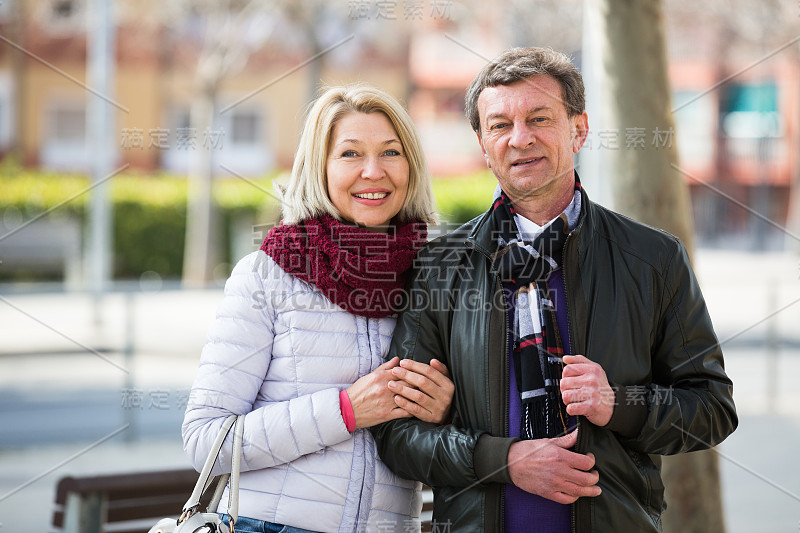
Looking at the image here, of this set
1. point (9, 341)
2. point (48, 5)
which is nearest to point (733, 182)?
point (48, 5)

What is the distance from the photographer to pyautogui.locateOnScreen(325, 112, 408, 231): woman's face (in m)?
2.58

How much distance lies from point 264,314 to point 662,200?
219 centimetres

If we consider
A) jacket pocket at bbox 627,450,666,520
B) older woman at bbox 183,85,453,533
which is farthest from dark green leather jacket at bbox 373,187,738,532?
older woman at bbox 183,85,453,533

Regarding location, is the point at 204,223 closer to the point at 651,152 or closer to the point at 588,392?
the point at 651,152

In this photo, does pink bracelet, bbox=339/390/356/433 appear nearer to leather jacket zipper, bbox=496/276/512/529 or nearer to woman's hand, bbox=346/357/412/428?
woman's hand, bbox=346/357/412/428

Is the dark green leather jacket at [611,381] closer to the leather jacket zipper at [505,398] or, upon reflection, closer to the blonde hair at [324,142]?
the leather jacket zipper at [505,398]

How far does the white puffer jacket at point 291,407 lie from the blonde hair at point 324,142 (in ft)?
0.71

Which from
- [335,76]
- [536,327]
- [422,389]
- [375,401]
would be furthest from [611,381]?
[335,76]

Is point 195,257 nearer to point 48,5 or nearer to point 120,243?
point 120,243

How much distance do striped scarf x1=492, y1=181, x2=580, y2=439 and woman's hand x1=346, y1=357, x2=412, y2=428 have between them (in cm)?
36

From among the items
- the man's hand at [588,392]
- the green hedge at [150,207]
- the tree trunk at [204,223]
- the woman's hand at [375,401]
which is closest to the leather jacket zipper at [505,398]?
the man's hand at [588,392]

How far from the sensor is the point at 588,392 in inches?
88.0

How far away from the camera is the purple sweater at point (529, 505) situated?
2.31m

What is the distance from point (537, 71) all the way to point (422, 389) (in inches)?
38.0
